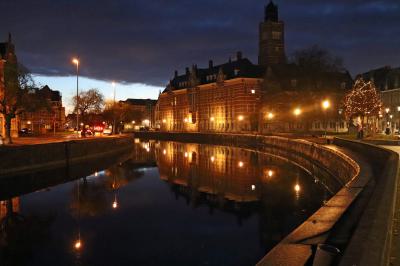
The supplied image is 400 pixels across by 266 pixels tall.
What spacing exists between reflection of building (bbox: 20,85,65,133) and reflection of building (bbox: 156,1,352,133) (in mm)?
36785

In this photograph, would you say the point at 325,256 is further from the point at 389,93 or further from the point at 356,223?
the point at 389,93

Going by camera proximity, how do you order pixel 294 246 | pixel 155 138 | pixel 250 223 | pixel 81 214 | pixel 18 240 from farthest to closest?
1. pixel 155 138
2. pixel 81 214
3. pixel 250 223
4. pixel 18 240
5. pixel 294 246

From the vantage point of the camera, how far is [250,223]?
22.3 metres

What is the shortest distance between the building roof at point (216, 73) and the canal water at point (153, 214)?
2498 inches

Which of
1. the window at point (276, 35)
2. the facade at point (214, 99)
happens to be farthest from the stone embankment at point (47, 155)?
the window at point (276, 35)

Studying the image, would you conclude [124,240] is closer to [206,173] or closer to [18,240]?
[18,240]

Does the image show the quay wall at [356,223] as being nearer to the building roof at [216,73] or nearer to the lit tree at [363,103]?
the lit tree at [363,103]

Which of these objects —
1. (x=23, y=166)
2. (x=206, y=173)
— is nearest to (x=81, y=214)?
(x=23, y=166)

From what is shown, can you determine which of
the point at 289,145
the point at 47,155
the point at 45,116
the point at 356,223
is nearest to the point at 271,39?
the point at 289,145

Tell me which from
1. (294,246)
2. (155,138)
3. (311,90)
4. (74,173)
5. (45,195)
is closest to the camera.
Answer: (294,246)

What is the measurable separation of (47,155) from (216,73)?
84.4 meters

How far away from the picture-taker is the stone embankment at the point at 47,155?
36.1 metres

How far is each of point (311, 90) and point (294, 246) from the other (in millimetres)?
62819

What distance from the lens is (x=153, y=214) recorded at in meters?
24.7
